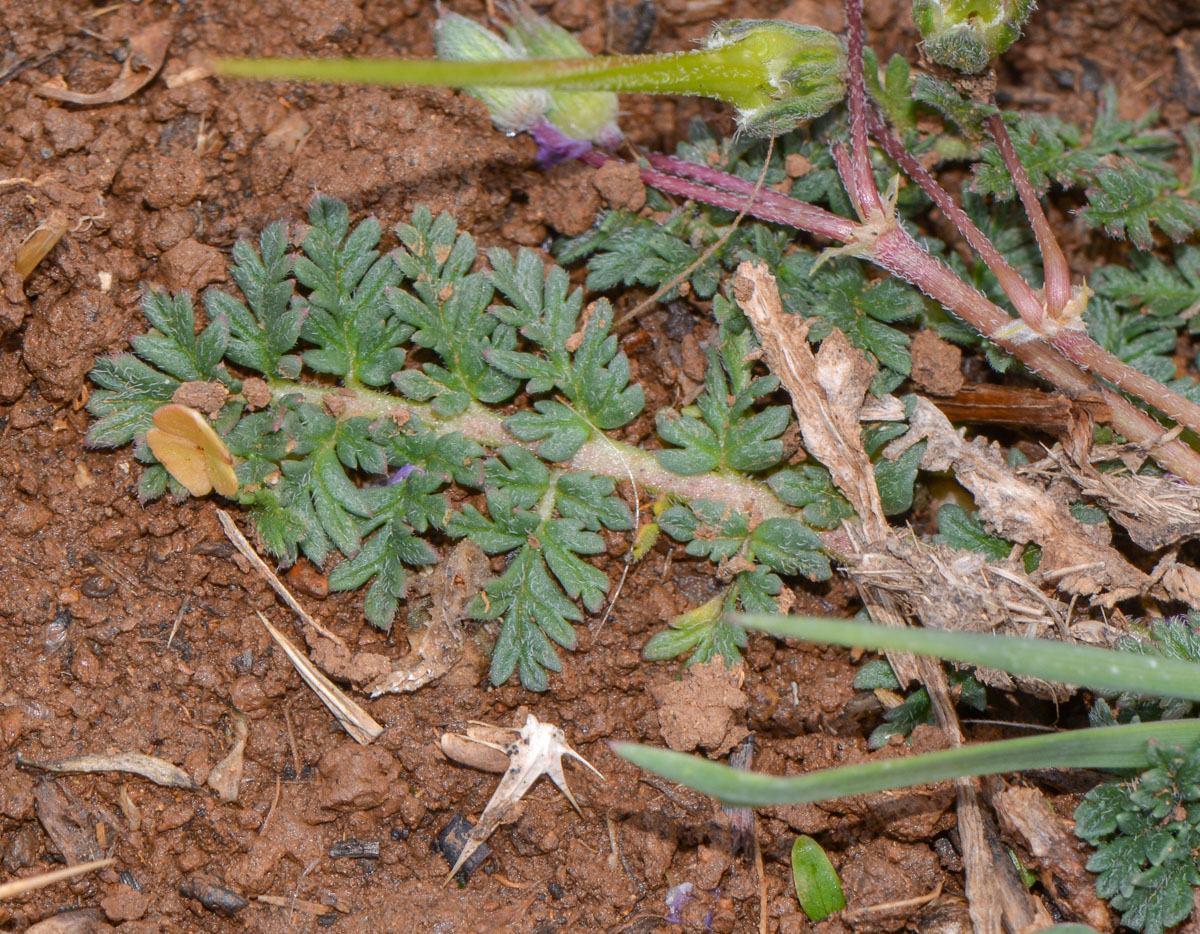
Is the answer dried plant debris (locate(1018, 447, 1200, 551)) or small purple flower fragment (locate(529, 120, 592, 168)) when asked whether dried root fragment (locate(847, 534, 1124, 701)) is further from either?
small purple flower fragment (locate(529, 120, 592, 168))

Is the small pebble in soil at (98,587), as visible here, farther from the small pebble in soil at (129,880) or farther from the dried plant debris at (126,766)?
the small pebble in soil at (129,880)

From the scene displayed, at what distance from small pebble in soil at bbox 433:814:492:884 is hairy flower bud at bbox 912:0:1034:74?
7.88ft

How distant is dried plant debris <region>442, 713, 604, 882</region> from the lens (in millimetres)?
2770

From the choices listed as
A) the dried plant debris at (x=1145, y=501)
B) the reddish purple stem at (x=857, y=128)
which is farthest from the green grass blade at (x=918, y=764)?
the reddish purple stem at (x=857, y=128)

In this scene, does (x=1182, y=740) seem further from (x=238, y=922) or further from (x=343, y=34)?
(x=343, y=34)

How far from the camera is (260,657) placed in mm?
2877


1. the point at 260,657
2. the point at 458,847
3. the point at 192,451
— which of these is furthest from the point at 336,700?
the point at 192,451

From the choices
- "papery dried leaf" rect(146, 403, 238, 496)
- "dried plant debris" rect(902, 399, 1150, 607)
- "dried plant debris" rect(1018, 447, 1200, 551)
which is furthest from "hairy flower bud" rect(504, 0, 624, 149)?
"dried plant debris" rect(1018, 447, 1200, 551)

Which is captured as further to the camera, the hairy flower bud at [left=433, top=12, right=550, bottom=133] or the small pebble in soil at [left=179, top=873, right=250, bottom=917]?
the hairy flower bud at [left=433, top=12, right=550, bottom=133]

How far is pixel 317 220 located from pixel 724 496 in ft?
4.59

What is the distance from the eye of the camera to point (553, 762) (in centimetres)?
281

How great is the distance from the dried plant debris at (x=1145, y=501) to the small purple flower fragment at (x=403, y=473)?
1781 millimetres

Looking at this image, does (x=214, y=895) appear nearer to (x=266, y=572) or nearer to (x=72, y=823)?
(x=72, y=823)

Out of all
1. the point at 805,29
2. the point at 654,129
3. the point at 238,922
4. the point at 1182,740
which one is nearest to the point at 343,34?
the point at 654,129
